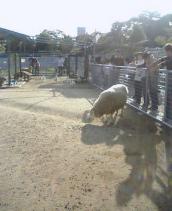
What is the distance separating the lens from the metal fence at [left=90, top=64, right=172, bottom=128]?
29.8 feet

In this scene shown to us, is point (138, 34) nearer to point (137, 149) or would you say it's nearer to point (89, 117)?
point (89, 117)

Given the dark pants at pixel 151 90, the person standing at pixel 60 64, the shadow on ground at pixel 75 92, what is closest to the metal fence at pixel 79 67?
the shadow on ground at pixel 75 92

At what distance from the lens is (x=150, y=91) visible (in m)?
10.5

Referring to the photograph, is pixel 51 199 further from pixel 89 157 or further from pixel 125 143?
pixel 125 143

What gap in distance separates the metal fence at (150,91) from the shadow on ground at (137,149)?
31cm

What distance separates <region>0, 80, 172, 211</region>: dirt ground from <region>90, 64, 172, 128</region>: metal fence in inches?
13.8

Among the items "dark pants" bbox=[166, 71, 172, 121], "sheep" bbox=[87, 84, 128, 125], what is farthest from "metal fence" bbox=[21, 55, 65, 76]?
"dark pants" bbox=[166, 71, 172, 121]

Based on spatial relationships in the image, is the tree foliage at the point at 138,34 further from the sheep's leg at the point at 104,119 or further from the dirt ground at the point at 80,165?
the dirt ground at the point at 80,165

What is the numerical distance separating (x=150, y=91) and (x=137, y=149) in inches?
102

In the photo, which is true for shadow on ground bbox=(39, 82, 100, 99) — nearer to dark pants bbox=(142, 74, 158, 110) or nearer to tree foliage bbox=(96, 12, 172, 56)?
dark pants bbox=(142, 74, 158, 110)

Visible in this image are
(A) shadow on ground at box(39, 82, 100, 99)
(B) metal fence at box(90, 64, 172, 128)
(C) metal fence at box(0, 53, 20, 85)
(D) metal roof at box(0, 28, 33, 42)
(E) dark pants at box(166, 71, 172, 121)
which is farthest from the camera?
(C) metal fence at box(0, 53, 20, 85)

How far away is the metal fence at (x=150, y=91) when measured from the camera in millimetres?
9070

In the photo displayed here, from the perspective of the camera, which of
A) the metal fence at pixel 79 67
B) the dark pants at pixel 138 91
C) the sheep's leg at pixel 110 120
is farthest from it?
the metal fence at pixel 79 67

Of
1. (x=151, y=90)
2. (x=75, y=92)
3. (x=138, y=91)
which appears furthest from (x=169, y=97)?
(x=75, y=92)
